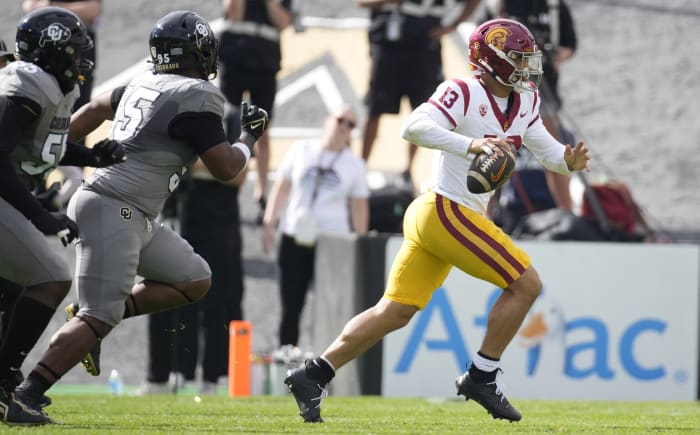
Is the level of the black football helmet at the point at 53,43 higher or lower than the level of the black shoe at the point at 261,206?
higher

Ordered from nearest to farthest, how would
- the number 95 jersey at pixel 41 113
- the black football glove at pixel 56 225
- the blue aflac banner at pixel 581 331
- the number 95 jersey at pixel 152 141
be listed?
the black football glove at pixel 56 225 < the number 95 jersey at pixel 41 113 < the number 95 jersey at pixel 152 141 < the blue aflac banner at pixel 581 331

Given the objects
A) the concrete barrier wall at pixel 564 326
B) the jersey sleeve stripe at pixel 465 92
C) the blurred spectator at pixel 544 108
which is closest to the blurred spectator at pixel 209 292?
the concrete barrier wall at pixel 564 326

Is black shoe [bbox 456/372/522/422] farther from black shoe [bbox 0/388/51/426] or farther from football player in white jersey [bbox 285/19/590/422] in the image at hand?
black shoe [bbox 0/388/51/426]

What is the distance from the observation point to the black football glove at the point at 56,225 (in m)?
6.04

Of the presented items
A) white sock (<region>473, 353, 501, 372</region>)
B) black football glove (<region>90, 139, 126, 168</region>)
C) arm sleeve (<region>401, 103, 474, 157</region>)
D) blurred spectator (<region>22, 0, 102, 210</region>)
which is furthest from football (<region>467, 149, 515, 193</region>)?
blurred spectator (<region>22, 0, 102, 210</region>)

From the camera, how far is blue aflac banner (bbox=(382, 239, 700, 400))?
1005cm

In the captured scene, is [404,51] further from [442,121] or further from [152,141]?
[152,141]

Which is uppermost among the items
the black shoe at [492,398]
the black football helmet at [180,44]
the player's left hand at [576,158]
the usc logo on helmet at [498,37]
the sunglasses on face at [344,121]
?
the black football helmet at [180,44]

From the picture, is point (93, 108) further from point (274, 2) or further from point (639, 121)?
point (639, 121)

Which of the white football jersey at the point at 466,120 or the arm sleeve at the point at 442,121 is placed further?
the white football jersey at the point at 466,120

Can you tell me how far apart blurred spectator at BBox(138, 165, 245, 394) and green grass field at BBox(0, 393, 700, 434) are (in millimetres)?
510

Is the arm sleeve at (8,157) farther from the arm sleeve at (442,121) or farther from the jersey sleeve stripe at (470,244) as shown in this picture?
the jersey sleeve stripe at (470,244)

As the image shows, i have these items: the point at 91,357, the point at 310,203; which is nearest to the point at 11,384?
the point at 91,357

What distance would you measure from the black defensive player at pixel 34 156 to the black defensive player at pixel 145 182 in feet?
0.46
